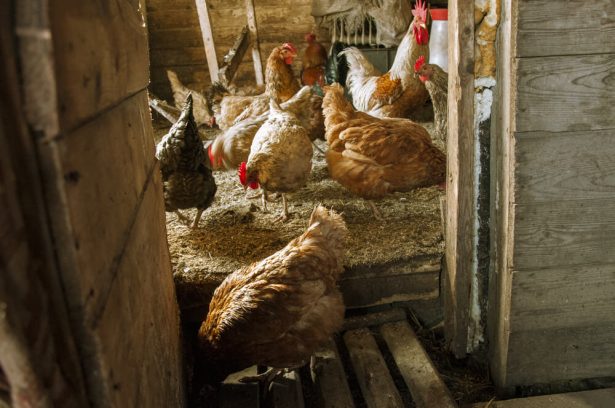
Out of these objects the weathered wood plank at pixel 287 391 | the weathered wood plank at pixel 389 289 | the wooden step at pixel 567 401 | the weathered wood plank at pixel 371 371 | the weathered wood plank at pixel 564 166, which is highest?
the weathered wood plank at pixel 564 166

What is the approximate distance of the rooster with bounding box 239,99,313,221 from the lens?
299cm

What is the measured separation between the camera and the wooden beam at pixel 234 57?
5.48 meters

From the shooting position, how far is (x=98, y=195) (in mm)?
762

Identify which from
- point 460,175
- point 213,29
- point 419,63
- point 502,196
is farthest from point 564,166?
point 213,29

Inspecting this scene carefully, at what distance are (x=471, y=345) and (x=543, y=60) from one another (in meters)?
1.29

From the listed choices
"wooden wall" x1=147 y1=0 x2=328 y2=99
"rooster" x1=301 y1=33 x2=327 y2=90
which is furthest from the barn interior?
"wooden wall" x1=147 y1=0 x2=328 y2=99

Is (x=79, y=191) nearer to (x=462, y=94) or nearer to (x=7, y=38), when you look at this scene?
(x=7, y=38)

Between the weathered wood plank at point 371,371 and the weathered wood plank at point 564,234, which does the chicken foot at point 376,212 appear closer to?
the weathered wood plank at point 371,371

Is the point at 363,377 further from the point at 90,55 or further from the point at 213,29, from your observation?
the point at 213,29

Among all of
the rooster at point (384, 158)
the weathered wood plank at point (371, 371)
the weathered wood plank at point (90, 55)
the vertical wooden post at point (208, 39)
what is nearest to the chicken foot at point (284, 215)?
the rooster at point (384, 158)

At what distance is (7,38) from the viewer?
1.76ft

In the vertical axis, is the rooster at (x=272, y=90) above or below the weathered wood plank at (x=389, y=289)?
above

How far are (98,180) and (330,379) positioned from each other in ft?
5.06

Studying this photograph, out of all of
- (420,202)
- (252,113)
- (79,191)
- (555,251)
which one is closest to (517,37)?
(555,251)
